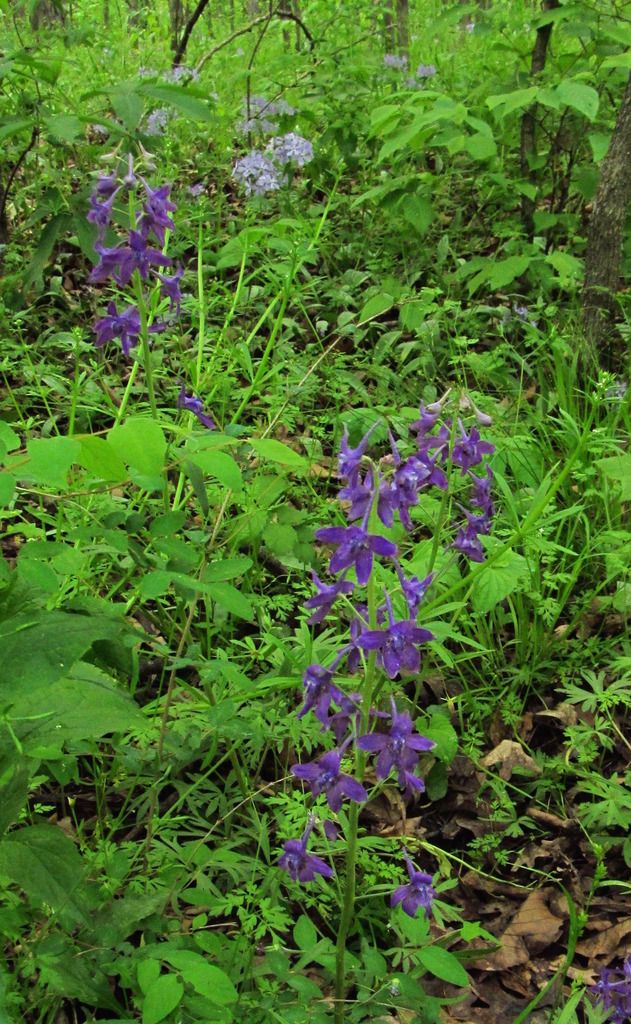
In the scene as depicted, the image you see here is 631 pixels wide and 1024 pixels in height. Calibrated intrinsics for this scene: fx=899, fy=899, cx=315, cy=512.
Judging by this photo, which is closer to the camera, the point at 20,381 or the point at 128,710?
the point at 128,710

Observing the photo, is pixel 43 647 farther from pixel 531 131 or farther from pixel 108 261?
pixel 531 131

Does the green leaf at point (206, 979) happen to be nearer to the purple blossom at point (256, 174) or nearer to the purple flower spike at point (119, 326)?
the purple flower spike at point (119, 326)

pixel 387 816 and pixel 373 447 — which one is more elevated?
pixel 373 447

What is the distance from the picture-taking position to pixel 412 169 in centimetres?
484

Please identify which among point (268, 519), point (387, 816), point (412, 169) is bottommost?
point (387, 816)

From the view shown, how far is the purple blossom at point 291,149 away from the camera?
14.2 feet

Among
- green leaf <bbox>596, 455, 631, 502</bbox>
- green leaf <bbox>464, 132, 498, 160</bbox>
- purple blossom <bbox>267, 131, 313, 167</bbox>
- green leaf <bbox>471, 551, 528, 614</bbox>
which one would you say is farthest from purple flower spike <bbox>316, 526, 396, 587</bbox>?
purple blossom <bbox>267, 131, 313, 167</bbox>

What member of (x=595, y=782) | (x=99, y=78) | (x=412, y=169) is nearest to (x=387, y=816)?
(x=595, y=782)

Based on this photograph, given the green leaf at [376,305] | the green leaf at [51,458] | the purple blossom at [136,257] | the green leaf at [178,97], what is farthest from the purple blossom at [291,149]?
the green leaf at [51,458]

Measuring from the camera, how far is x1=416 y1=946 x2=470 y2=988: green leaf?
1546 mm

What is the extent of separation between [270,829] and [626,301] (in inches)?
115

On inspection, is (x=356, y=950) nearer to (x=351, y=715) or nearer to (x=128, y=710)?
(x=351, y=715)

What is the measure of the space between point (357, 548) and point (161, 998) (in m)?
0.71

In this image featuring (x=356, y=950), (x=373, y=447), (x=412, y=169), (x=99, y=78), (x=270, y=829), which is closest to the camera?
(x=356, y=950)
